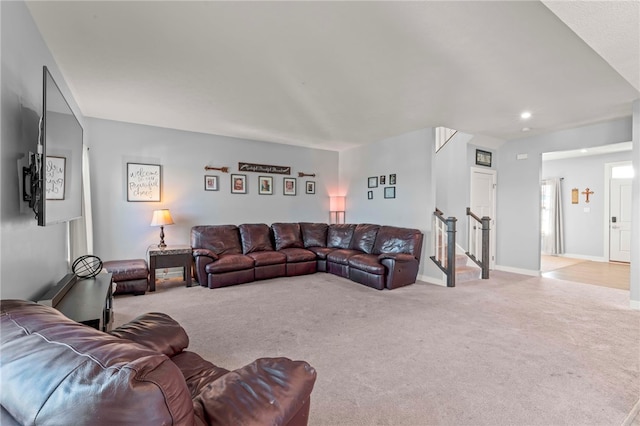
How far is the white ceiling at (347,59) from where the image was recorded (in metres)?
2.04

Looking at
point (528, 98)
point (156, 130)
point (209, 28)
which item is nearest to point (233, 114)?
point (156, 130)

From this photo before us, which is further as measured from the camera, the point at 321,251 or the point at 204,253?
the point at 321,251

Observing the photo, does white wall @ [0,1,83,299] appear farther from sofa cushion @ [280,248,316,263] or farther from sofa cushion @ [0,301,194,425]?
sofa cushion @ [280,248,316,263]

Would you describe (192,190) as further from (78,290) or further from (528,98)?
(528,98)

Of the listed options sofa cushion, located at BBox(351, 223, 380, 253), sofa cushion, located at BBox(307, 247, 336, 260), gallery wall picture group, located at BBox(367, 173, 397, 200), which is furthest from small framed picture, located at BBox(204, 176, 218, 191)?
gallery wall picture group, located at BBox(367, 173, 397, 200)

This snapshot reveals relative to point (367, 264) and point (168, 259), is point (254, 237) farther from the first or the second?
point (367, 264)

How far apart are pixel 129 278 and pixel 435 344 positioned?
381 centimetres

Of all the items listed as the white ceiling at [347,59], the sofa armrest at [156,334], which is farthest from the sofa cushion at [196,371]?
the white ceiling at [347,59]

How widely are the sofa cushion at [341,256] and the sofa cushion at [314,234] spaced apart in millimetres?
669

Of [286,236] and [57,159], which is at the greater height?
[57,159]

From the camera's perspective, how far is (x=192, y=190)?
5.34 m

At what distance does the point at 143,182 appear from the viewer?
491 centimetres

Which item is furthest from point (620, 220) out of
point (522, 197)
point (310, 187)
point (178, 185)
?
point (178, 185)

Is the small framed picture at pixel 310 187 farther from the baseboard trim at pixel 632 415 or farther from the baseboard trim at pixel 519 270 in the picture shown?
the baseboard trim at pixel 632 415
